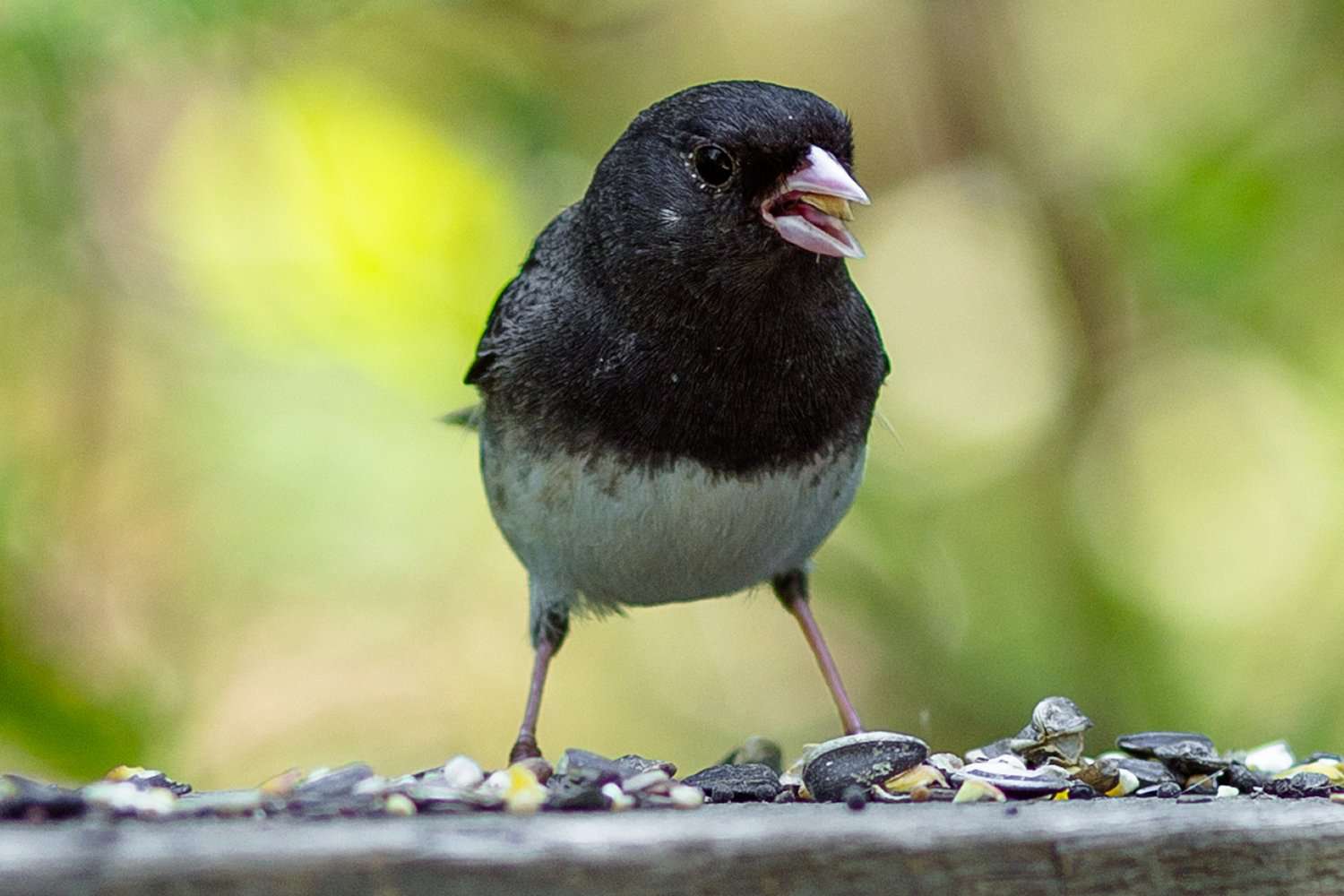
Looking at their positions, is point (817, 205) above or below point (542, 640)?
above

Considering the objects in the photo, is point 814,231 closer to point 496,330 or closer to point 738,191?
point 738,191

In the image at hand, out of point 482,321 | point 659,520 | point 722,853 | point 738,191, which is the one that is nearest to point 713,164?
point 738,191

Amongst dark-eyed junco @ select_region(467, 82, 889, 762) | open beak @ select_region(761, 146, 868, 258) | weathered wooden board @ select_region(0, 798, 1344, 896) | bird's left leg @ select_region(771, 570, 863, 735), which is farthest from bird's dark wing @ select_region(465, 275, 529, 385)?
weathered wooden board @ select_region(0, 798, 1344, 896)

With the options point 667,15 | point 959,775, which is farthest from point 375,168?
point 959,775

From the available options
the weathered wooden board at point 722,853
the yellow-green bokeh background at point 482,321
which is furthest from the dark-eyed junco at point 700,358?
the yellow-green bokeh background at point 482,321

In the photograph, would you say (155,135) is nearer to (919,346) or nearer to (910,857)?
(919,346)

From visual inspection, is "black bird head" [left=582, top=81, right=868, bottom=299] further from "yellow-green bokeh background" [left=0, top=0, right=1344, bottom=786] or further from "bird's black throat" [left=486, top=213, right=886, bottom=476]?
"yellow-green bokeh background" [left=0, top=0, right=1344, bottom=786]

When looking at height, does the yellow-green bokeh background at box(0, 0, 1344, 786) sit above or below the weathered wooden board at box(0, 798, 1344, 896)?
above
